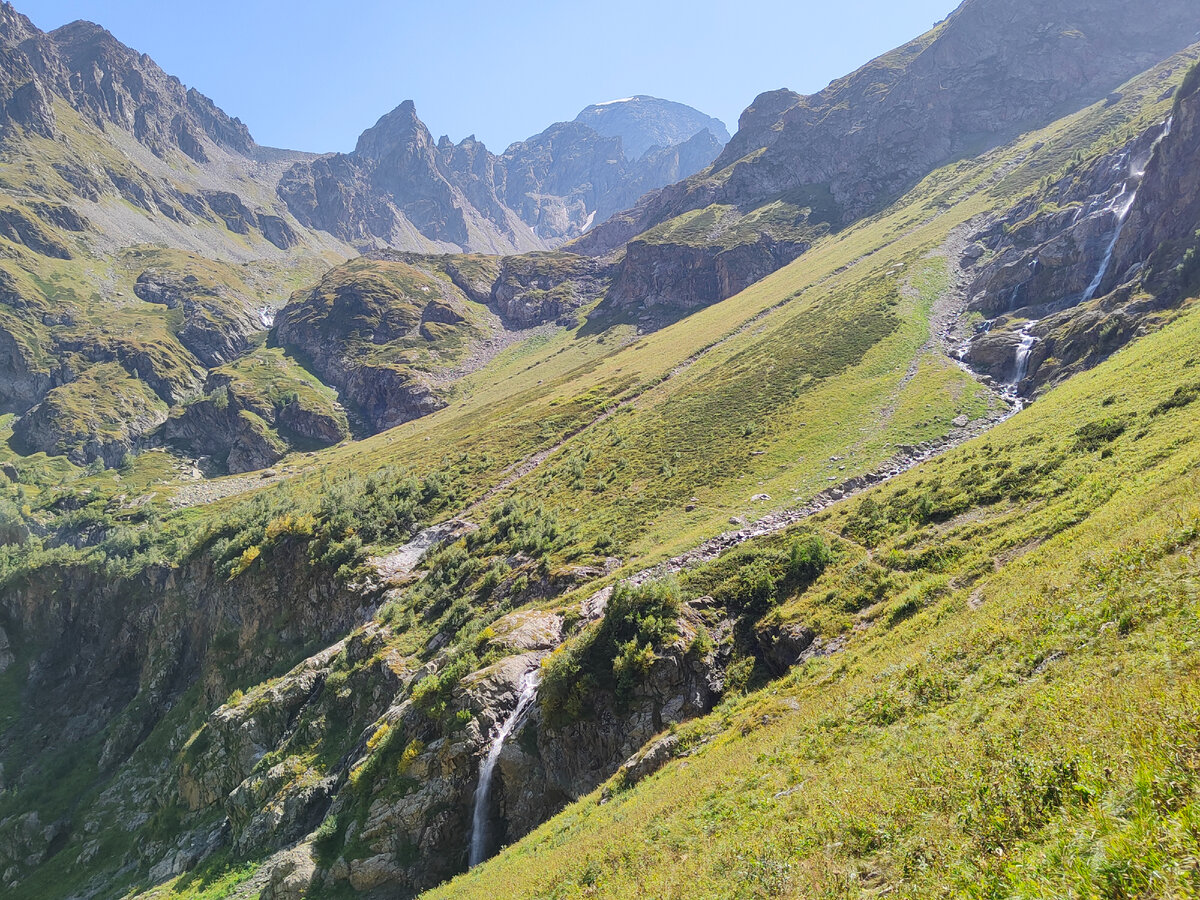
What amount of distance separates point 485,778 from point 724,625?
11996 mm

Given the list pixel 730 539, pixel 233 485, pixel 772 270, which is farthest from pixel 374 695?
pixel 772 270

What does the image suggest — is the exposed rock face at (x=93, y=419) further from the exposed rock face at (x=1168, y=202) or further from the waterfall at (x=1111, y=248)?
the exposed rock face at (x=1168, y=202)

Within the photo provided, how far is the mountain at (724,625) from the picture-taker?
9117mm

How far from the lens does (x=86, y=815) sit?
44500 millimetres

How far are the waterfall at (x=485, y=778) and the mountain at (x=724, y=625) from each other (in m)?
0.15

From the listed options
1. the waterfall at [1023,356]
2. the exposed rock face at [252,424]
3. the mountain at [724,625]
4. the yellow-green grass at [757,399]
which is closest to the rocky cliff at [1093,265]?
the waterfall at [1023,356]

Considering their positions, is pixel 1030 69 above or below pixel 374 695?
above

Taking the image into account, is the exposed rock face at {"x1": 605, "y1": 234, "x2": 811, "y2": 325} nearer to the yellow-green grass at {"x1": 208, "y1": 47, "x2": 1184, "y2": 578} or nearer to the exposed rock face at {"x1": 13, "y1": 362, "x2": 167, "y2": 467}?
the yellow-green grass at {"x1": 208, "y1": 47, "x2": 1184, "y2": 578}

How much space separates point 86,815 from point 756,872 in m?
60.6

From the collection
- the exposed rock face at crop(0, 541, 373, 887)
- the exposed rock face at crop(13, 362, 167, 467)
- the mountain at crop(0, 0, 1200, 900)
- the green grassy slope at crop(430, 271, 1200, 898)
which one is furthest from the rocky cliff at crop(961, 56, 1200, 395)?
the exposed rock face at crop(13, 362, 167, 467)

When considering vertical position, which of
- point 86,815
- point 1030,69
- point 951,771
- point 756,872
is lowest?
point 86,815

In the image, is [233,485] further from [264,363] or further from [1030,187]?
[1030,187]

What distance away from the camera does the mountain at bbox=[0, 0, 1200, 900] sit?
912 centimetres

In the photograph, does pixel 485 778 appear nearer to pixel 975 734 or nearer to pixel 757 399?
pixel 975 734
